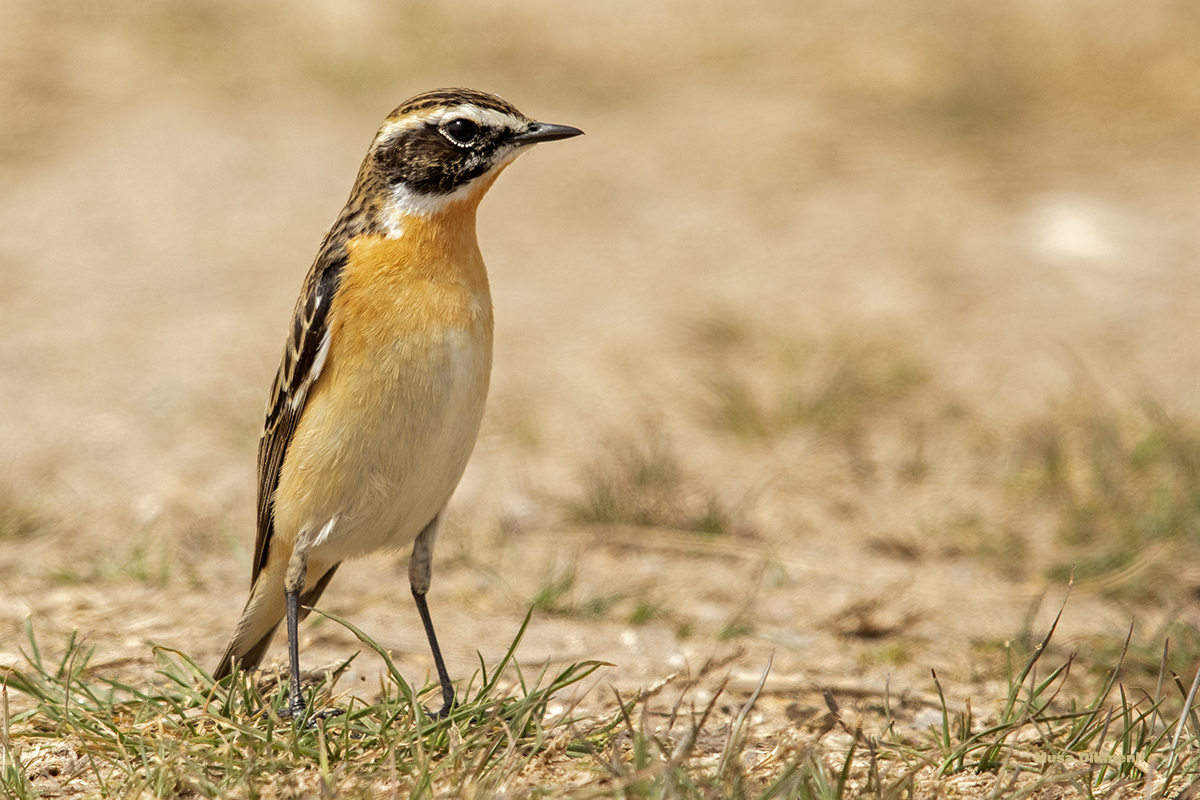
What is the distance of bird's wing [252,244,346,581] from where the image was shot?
4.80m

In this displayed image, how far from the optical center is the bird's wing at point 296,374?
4.80 m

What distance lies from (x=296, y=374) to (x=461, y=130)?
3.75 feet

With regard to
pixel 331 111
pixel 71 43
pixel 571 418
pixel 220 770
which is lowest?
pixel 220 770

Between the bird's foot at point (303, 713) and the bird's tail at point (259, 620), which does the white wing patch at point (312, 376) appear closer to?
the bird's tail at point (259, 620)

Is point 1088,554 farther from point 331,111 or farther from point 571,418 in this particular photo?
point 331,111

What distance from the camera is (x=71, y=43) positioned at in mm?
13531

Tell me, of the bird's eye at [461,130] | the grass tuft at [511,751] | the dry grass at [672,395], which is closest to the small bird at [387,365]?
the bird's eye at [461,130]

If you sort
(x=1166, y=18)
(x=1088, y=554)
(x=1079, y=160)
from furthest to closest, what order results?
(x=1166, y=18) < (x=1079, y=160) < (x=1088, y=554)

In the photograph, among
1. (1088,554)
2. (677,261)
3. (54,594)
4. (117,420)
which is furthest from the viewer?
(677,261)

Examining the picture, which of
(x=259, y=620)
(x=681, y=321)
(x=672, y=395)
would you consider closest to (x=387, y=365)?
(x=259, y=620)

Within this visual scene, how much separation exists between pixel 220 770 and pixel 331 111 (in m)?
9.87

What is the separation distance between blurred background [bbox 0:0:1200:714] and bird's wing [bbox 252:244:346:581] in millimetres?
820

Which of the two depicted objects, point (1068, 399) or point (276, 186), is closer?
point (1068, 399)

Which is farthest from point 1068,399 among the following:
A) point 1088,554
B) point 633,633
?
point 633,633
